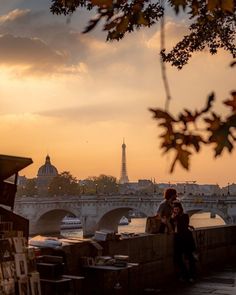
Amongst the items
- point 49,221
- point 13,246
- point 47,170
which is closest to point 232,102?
point 13,246

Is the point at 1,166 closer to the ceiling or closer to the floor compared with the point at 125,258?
closer to the ceiling

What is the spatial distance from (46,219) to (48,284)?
7221 cm

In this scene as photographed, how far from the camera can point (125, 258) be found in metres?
7.46

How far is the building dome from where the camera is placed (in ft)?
442

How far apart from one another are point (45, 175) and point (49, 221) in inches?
2162

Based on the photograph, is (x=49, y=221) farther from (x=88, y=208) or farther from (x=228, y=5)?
(x=228, y=5)

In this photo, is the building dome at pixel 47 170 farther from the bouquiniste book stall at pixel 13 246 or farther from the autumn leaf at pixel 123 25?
the autumn leaf at pixel 123 25

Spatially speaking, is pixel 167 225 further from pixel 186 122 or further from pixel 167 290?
pixel 186 122

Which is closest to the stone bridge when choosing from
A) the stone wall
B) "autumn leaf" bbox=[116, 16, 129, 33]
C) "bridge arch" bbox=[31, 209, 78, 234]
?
"bridge arch" bbox=[31, 209, 78, 234]

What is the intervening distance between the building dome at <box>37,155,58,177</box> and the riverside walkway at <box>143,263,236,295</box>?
124 metres

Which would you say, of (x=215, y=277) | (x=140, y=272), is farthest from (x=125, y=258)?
(x=215, y=277)

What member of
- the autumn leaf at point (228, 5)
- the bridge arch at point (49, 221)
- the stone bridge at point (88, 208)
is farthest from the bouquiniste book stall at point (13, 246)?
the bridge arch at point (49, 221)

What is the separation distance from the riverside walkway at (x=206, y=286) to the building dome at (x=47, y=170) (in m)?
124

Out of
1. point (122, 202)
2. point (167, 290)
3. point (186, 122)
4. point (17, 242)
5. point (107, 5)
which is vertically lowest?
point (167, 290)
